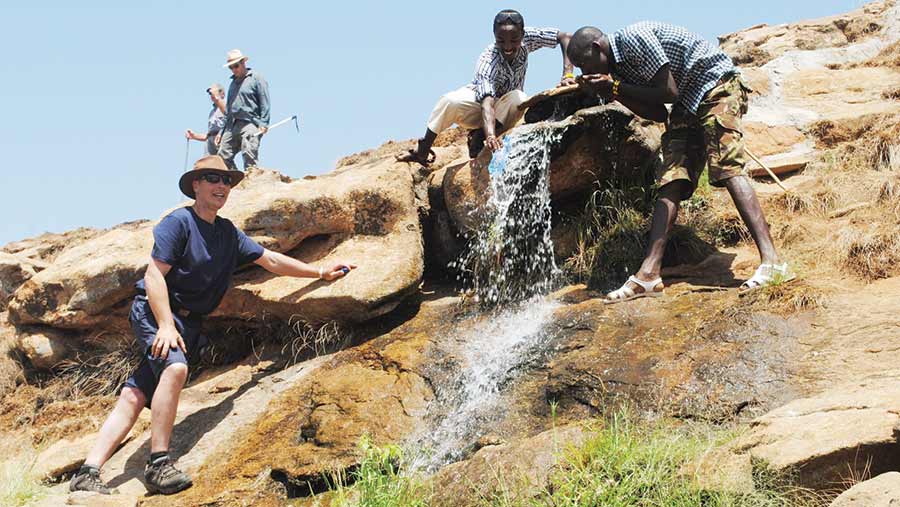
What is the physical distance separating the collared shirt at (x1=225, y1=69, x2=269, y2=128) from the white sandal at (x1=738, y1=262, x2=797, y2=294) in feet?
22.3

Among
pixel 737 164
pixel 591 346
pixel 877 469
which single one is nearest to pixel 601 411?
pixel 591 346

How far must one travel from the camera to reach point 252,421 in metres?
6.60

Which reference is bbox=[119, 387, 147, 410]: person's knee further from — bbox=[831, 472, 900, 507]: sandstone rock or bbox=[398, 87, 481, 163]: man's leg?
bbox=[831, 472, 900, 507]: sandstone rock

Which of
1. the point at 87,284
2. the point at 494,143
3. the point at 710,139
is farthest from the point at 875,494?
the point at 87,284

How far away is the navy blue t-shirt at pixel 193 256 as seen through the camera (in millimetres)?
6250

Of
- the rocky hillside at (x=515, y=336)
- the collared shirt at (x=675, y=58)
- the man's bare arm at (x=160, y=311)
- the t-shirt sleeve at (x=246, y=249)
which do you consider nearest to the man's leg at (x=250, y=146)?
the rocky hillside at (x=515, y=336)

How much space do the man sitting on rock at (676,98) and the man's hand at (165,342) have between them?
3.00 metres

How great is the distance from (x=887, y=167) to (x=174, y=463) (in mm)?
6360

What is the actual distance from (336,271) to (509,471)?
3111 millimetres

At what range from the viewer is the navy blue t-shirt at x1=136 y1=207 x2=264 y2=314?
20.5 ft

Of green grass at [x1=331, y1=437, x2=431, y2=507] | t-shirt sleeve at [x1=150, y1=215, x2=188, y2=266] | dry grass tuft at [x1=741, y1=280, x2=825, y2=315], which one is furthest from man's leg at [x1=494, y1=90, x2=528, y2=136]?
green grass at [x1=331, y1=437, x2=431, y2=507]

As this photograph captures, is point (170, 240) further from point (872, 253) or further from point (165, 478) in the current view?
point (872, 253)

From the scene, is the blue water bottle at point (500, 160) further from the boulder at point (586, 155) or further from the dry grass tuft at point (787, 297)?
the dry grass tuft at point (787, 297)

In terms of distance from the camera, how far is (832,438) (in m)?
3.96
